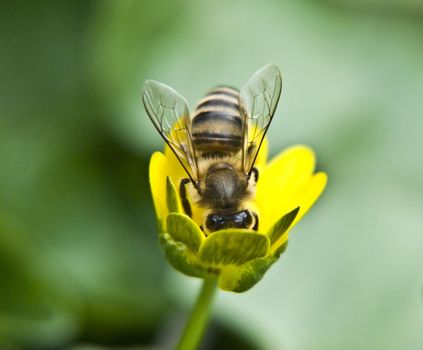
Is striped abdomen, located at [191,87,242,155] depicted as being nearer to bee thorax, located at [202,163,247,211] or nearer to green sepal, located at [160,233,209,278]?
bee thorax, located at [202,163,247,211]

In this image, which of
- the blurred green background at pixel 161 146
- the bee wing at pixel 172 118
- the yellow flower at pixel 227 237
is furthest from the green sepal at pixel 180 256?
the blurred green background at pixel 161 146

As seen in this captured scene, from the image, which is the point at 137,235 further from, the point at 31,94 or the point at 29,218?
the point at 31,94

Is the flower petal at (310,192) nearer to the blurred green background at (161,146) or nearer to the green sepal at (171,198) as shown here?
the green sepal at (171,198)

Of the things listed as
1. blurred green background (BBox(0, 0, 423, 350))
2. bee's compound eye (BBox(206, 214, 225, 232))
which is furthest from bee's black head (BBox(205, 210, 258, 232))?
blurred green background (BBox(0, 0, 423, 350))

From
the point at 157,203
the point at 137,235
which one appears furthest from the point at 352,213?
the point at 157,203

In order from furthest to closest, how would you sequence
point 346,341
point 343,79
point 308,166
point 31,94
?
1. point 31,94
2. point 343,79
3. point 346,341
4. point 308,166

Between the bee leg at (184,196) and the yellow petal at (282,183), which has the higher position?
the yellow petal at (282,183)
